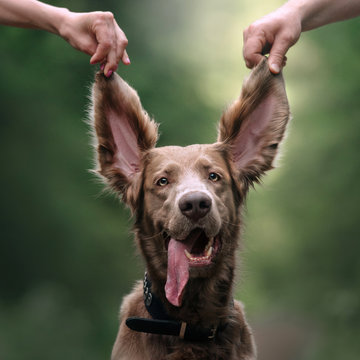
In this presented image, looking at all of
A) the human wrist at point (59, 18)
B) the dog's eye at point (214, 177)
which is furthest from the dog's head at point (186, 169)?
the human wrist at point (59, 18)

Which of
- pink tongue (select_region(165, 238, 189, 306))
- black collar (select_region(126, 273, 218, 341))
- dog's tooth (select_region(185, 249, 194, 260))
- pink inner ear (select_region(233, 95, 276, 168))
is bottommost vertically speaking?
black collar (select_region(126, 273, 218, 341))

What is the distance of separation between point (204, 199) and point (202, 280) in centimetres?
73

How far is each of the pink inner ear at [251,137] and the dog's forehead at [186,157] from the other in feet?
0.65

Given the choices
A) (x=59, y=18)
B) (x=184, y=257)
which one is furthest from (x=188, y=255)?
(x=59, y=18)

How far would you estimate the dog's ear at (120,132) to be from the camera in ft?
13.5

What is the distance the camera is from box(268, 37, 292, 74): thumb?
415 centimetres

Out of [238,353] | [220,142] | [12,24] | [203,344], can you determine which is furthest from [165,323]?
[12,24]

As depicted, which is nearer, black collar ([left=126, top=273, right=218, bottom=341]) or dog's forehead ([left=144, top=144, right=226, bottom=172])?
black collar ([left=126, top=273, right=218, bottom=341])

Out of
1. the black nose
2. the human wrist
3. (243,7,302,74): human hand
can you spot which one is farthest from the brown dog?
the human wrist

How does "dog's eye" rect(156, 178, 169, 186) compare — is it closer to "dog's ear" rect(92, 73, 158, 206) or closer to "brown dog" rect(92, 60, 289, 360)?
"brown dog" rect(92, 60, 289, 360)

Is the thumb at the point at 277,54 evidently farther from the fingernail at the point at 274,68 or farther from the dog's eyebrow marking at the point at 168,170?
the dog's eyebrow marking at the point at 168,170

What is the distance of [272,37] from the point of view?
13.9ft

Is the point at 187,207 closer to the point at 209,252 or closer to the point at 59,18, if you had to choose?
the point at 209,252

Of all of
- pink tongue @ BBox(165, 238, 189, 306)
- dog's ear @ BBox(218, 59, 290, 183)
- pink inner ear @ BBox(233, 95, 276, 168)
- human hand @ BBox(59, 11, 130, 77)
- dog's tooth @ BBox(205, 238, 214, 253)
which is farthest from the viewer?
pink inner ear @ BBox(233, 95, 276, 168)
